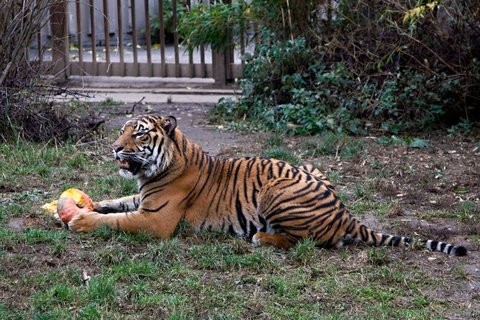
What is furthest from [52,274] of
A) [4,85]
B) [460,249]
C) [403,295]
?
[4,85]

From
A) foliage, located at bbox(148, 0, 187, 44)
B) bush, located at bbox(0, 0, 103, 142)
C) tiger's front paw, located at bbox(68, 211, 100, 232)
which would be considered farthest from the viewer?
foliage, located at bbox(148, 0, 187, 44)

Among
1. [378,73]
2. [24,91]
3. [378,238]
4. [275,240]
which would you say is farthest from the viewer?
[378,73]

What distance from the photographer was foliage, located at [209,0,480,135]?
10.7m

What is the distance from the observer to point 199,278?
19.4ft

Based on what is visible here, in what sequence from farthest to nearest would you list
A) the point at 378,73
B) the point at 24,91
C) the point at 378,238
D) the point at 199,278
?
the point at 378,73, the point at 24,91, the point at 378,238, the point at 199,278

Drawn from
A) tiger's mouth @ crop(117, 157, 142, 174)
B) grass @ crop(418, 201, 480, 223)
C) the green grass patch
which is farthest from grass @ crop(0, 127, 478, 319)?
the green grass patch

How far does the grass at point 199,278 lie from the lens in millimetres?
Answer: 5426

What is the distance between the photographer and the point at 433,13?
36.8 feet

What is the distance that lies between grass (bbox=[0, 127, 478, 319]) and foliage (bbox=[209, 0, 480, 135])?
174 inches

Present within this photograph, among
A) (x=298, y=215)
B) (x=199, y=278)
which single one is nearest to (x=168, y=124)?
(x=298, y=215)

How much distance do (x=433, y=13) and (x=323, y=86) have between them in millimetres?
1668

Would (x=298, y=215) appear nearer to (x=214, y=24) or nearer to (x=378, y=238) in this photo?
(x=378, y=238)

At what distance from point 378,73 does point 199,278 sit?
19.1 ft

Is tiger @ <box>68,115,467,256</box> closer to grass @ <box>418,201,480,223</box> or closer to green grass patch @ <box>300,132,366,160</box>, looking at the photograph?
grass @ <box>418,201,480,223</box>
